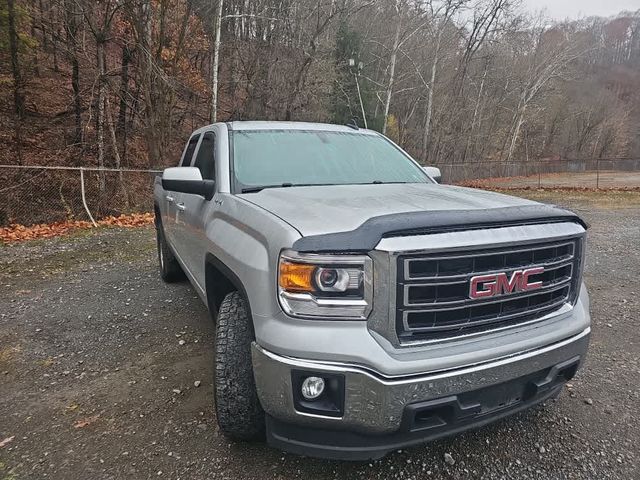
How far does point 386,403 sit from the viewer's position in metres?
1.58

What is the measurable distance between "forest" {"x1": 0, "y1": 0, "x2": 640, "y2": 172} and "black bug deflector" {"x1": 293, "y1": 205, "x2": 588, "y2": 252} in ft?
8.57

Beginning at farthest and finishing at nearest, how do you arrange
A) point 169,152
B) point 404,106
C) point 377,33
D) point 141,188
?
point 404,106 < point 377,33 < point 169,152 < point 141,188

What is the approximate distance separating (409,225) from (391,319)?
1.22ft

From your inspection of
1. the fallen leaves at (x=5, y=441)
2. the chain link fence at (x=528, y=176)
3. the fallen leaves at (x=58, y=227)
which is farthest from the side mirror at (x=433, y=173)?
the chain link fence at (x=528, y=176)

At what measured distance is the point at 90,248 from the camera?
22.7ft

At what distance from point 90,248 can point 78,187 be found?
12.4ft

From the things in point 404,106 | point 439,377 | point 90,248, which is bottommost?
point 90,248

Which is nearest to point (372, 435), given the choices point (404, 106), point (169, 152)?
point (169, 152)

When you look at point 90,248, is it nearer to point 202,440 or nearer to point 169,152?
point 202,440

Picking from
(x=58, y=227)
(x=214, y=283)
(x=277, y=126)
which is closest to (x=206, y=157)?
(x=277, y=126)

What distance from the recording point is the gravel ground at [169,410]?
2.07m

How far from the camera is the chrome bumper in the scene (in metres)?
1.58

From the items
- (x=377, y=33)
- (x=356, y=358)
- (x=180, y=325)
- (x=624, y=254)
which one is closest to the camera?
(x=356, y=358)

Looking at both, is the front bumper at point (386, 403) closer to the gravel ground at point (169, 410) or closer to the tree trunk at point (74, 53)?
the gravel ground at point (169, 410)
